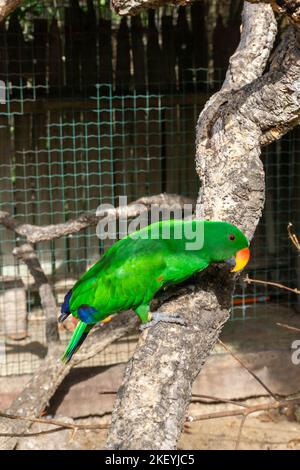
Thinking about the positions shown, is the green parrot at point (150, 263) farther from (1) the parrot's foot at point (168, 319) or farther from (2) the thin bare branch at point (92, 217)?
(2) the thin bare branch at point (92, 217)

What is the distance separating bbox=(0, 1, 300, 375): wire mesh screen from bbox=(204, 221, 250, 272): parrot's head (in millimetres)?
1899

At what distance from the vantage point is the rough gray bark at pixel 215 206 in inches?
45.0

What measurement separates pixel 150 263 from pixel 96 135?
6.85ft

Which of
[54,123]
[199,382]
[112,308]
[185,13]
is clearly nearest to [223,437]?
[199,382]

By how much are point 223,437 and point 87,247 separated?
1.39 metres

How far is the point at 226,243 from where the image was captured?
152 centimetres

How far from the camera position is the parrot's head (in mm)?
1521

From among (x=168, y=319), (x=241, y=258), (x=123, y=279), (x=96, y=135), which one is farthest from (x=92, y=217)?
(x=168, y=319)

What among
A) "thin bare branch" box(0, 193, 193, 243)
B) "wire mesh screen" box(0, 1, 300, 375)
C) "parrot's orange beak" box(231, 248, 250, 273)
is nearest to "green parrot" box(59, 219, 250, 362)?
"parrot's orange beak" box(231, 248, 250, 273)

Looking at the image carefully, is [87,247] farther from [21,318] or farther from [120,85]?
[120,85]

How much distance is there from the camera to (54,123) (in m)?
3.63

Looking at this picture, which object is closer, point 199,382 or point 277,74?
point 277,74

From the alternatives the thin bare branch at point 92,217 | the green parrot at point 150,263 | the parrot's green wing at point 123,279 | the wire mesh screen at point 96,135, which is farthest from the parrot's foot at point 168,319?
the wire mesh screen at point 96,135

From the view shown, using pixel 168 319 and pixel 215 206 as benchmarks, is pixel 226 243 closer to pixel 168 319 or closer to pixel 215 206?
pixel 215 206
